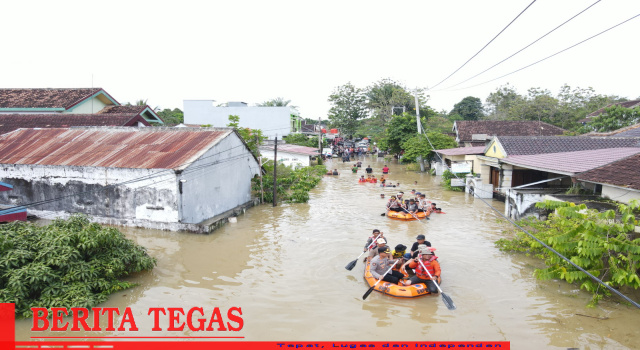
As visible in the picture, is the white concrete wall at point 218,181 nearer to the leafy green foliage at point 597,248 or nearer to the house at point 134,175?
the house at point 134,175

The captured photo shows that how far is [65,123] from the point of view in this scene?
25406 mm

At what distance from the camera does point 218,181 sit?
17.0 m

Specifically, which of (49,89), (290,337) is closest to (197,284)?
(290,337)

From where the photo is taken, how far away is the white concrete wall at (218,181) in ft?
49.4

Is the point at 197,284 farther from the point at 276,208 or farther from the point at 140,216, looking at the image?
the point at 276,208

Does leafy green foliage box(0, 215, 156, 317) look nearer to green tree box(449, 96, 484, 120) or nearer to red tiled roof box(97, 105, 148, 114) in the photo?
red tiled roof box(97, 105, 148, 114)

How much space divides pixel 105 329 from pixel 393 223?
12039 mm

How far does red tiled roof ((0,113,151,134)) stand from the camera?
987 inches

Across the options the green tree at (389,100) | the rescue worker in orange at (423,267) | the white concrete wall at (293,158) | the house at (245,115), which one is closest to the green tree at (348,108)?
the green tree at (389,100)

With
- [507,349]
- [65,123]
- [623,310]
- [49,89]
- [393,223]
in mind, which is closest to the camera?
[507,349]

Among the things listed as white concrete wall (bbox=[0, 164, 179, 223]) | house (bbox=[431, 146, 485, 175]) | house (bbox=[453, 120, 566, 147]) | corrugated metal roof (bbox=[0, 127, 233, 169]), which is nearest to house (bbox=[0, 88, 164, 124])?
corrugated metal roof (bbox=[0, 127, 233, 169])

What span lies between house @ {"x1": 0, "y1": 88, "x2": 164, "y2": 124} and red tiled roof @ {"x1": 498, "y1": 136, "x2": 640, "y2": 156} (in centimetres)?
2466

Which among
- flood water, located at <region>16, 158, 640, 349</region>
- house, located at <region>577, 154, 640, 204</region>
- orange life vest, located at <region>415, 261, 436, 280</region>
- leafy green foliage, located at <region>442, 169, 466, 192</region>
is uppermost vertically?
house, located at <region>577, 154, 640, 204</region>

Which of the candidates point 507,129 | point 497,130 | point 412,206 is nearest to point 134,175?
point 412,206
